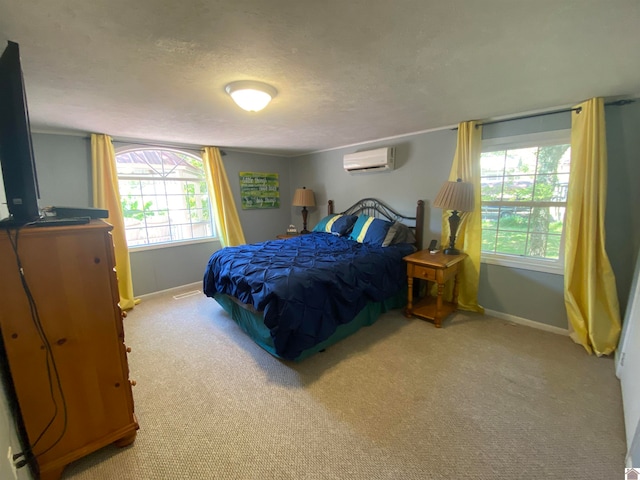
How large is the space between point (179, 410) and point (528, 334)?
3.03 meters

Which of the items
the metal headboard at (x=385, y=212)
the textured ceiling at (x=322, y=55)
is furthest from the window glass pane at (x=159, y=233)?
the metal headboard at (x=385, y=212)

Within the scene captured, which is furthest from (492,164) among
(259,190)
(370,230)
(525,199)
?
(259,190)

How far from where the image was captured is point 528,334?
99.0 inches

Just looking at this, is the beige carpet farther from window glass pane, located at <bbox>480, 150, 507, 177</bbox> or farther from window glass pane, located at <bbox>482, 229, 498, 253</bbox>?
window glass pane, located at <bbox>480, 150, 507, 177</bbox>

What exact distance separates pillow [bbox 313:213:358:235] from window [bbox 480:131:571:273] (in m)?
1.63

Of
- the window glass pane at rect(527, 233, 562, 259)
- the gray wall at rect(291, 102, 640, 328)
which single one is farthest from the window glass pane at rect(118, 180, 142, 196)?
the window glass pane at rect(527, 233, 562, 259)

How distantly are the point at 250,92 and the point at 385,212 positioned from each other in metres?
2.49

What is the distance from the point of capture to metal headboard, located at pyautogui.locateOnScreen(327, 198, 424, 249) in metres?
3.31

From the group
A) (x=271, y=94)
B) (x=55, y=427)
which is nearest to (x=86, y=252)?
(x=55, y=427)

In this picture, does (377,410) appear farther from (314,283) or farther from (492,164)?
(492,164)

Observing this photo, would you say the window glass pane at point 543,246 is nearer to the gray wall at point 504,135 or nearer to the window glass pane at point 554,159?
the gray wall at point 504,135

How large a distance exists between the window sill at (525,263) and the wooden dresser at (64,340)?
129 inches

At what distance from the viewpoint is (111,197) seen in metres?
3.17

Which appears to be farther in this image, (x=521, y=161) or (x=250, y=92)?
(x=521, y=161)
